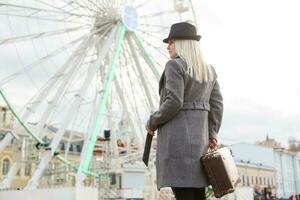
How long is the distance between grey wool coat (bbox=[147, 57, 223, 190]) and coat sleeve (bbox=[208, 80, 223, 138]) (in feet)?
0.22

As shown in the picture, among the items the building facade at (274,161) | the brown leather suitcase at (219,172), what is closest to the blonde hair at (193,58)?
the brown leather suitcase at (219,172)

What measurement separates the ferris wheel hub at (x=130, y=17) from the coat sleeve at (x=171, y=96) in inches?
896

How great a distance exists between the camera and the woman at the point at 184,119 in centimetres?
369

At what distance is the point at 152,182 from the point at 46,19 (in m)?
15.0

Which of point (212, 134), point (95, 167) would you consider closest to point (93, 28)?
point (95, 167)

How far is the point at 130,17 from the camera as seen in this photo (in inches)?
1064

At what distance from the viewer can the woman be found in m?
3.69

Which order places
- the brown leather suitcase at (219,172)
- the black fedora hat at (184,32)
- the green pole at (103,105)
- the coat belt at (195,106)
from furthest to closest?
the green pole at (103,105) → the black fedora hat at (184,32) → the coat belt at (195,106) → the brown leather suitcase at (219,172)

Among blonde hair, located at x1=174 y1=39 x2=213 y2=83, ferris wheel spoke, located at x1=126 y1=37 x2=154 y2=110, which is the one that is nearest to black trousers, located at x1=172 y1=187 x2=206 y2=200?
blonde hair, located at x1=174 y1=39 x2=213 y2=83

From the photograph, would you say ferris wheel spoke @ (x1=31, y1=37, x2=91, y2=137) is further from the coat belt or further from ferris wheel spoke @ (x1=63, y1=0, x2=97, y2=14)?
the coat belt

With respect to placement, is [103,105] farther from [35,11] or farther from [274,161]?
[274,161]

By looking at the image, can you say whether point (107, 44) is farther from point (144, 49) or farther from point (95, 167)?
point (95, 167)

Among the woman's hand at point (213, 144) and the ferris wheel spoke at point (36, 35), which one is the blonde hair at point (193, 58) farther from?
the ferris wheel spoke at point (36, 35)

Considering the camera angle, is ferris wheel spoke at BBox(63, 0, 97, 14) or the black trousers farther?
ferris wheel spoke at BBox(63, 0, 97, 14)
